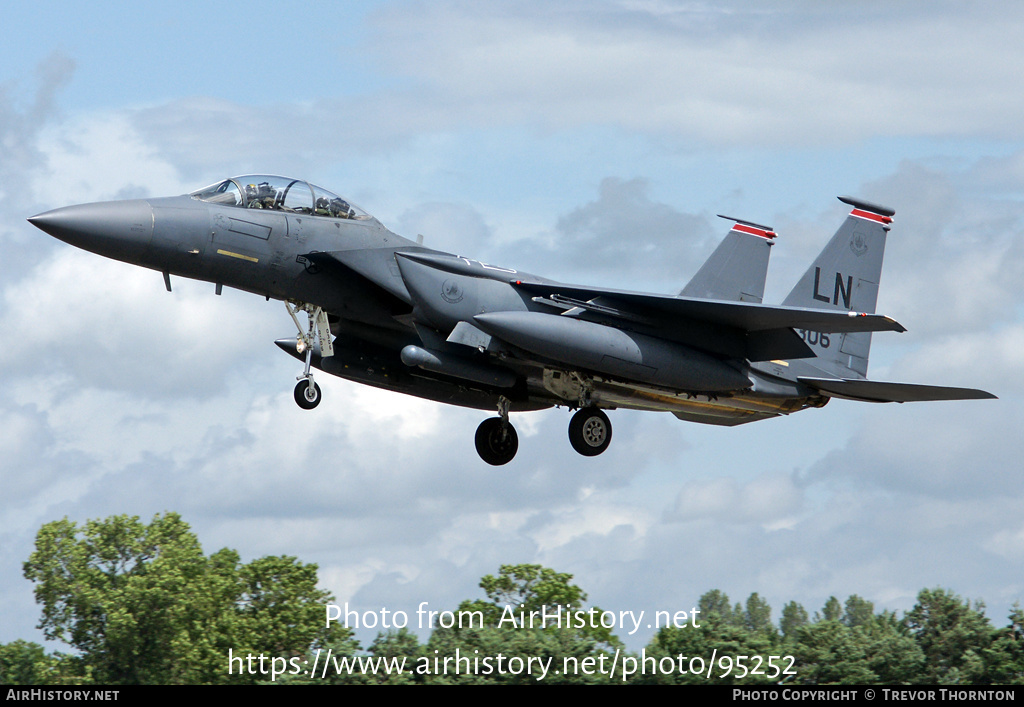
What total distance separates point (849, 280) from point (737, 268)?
1.99 m

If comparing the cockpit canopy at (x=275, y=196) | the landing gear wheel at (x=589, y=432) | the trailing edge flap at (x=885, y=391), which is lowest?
the landing gear wheel at (x=589, y=432)

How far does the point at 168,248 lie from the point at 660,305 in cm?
695

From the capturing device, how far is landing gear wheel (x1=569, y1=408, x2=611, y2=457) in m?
19.8

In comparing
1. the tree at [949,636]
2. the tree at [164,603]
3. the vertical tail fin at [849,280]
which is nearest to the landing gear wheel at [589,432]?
the vertical tail fin at [849,280]

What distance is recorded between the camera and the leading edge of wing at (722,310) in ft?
59.9

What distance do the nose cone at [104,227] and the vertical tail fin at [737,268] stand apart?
8753mm

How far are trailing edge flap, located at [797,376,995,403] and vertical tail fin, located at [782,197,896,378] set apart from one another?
0.82 meters

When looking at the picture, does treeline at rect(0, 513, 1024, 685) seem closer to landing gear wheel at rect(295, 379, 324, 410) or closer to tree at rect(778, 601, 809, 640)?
landing gear wheel at rect(295, 379, 324, 410)

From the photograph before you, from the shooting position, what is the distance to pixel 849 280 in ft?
72.7

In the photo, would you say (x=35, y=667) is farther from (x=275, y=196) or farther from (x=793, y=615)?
(x=793, y=615)

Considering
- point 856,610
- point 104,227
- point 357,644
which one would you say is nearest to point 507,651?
point 357,644

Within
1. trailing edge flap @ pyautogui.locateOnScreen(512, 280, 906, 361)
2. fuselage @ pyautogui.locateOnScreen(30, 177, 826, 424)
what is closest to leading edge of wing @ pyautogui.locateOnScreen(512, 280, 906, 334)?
trailing edge flap @ pyautogui.locateOnScreen(512, 280, 906, 361)

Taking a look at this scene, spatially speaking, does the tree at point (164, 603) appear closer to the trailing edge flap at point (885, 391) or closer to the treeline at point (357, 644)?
the treeline at point (357, 644)
